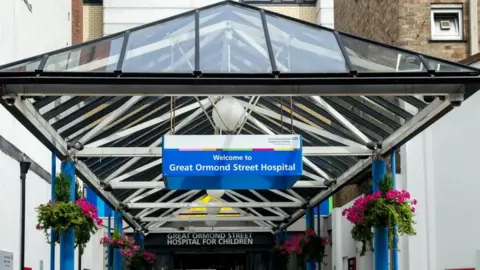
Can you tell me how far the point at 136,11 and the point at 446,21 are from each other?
2020cm

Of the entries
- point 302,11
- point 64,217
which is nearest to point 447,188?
point 64,217

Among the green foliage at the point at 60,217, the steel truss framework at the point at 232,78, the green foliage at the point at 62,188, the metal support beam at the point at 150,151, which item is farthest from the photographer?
the metal support beam at the point at 150,151

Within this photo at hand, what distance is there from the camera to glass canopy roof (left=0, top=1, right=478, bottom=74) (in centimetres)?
990

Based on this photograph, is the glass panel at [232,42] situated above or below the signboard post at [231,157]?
above

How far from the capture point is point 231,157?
1181 centimetres

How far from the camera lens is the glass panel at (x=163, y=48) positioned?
32.6 feet

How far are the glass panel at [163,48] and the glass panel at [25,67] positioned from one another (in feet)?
3.02

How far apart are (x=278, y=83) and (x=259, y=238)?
66.7 feet

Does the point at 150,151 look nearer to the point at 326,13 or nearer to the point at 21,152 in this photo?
the point at 21,152

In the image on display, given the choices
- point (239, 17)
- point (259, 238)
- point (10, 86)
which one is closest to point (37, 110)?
point (10, 86)

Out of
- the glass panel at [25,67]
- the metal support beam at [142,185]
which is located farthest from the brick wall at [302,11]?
the glass panel at [25,67]

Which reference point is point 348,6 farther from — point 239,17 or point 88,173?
point 239,17

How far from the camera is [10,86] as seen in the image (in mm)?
9805

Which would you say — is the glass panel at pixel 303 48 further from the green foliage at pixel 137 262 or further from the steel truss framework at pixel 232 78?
the green foliage at pixel 137 262
